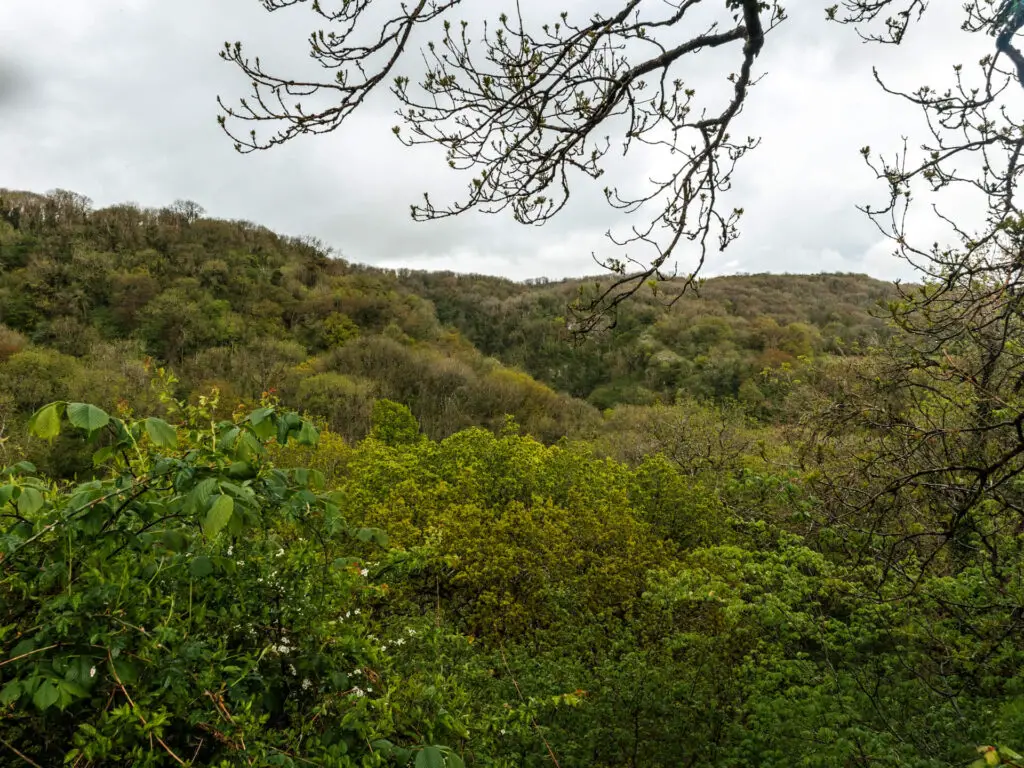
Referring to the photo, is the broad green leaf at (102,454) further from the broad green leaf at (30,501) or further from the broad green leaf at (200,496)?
the broad green leaf at (200,496)

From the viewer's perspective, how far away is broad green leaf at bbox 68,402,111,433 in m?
1.37

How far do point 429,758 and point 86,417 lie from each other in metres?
1.29

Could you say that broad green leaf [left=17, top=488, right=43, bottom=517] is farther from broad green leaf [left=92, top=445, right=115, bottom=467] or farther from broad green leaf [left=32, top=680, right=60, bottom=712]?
broad green leaf [left=32, top=680, right=60, bottom=712]

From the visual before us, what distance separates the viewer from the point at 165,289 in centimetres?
5791

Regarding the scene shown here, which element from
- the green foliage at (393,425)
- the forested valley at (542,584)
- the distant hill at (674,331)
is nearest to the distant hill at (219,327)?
the green foliage at (393,425)

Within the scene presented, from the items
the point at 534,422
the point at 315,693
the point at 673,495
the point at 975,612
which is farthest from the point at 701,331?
the point at 315,693

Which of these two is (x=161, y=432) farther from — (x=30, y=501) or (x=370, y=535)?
(x=370, y=535)

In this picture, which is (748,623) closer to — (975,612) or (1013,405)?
(975,612)

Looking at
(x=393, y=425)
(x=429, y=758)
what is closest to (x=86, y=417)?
(x=429, y=758)

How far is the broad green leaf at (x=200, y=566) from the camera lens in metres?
1.71

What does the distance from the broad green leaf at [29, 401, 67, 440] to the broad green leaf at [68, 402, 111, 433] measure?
0.31 ft

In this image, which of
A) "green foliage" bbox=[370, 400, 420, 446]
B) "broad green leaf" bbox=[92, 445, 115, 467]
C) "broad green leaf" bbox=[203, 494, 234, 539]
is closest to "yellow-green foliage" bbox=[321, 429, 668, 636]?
"broad green leaf" bbox=[92, 445, 115, 467]

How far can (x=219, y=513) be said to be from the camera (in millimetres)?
1310

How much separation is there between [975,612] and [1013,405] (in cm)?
236
